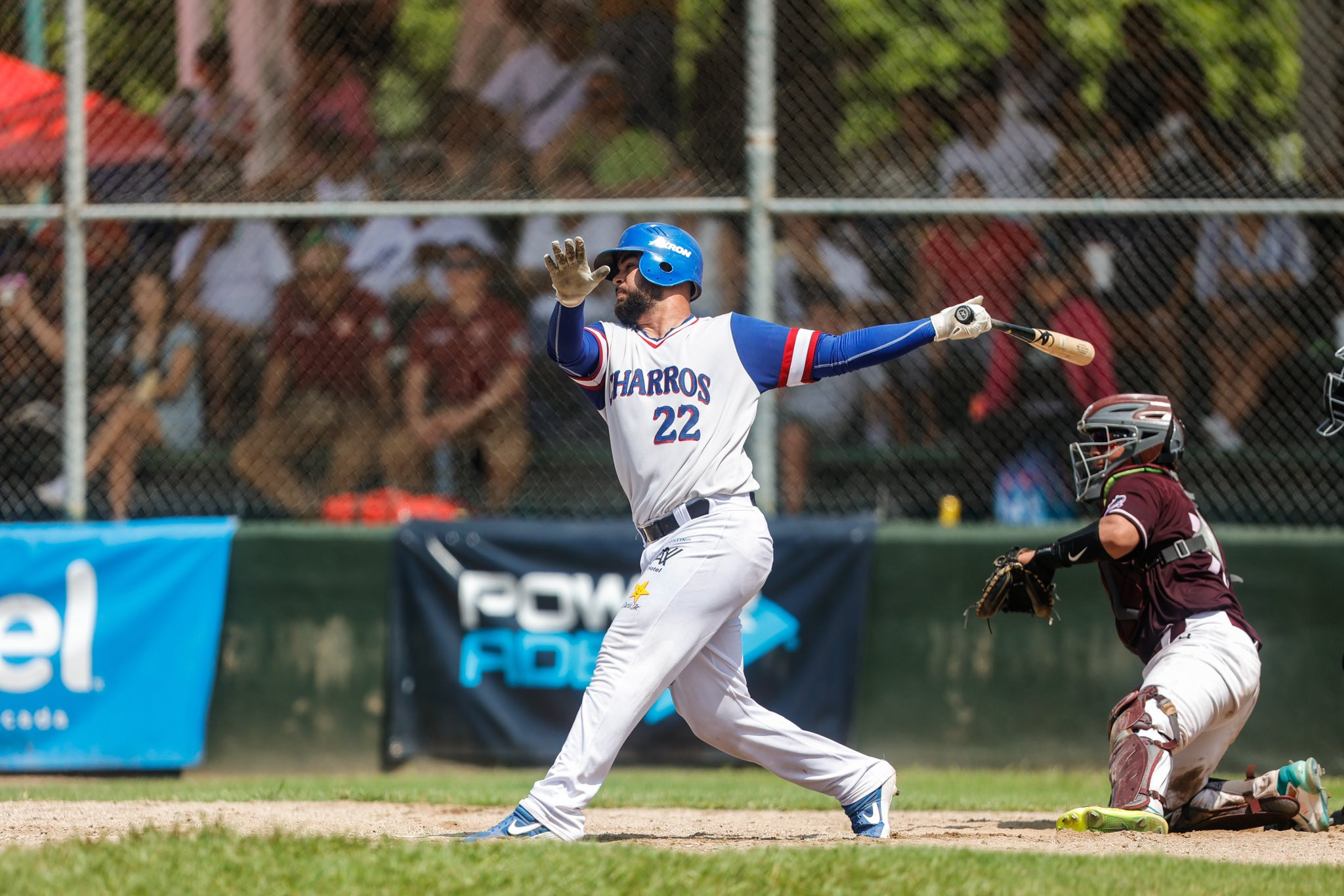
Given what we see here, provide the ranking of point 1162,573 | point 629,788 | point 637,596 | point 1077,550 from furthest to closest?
point 629,788
point 1162,573
point 1077,550
point 637,596

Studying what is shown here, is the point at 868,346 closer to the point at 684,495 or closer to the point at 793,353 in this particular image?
the point at 793,353

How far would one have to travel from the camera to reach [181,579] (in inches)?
314

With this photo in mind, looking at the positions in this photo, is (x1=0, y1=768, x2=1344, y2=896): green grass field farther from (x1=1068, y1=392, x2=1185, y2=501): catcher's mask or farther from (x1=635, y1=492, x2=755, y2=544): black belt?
(x1=1068, y1=392, x2=1185, y2=501): catcher's mask

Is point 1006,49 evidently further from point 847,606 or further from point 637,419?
point 637,419

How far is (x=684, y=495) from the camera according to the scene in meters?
4.82

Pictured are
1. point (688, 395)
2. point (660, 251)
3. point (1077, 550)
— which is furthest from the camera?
point (1077, 550)

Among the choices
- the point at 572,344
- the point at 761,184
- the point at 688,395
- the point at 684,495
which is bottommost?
the point at 684,495

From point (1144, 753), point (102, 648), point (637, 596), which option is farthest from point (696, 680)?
point (102, 648)

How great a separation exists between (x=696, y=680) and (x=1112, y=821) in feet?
4.77

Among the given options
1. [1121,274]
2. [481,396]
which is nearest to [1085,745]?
[1121,274]

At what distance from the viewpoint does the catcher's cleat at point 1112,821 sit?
4.92 meters

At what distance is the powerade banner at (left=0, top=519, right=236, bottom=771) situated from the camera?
781 cm

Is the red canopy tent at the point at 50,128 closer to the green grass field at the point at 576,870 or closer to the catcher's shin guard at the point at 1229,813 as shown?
the green grass field at the point at 576,870

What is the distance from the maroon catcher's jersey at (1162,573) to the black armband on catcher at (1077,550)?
0.12 metres
